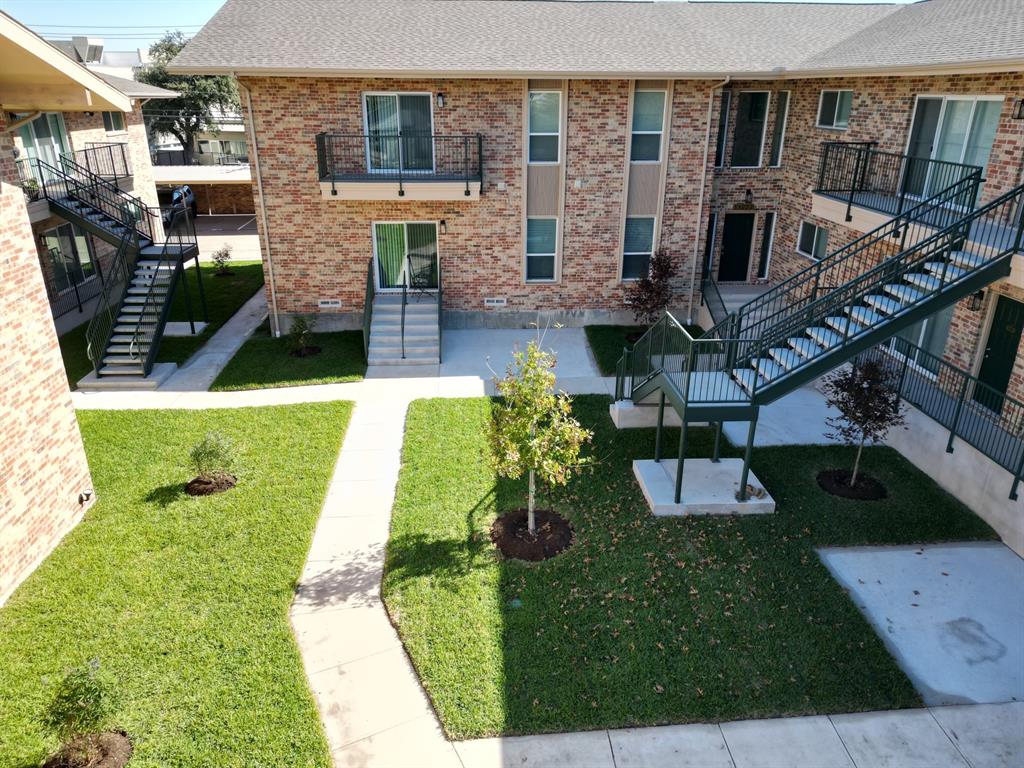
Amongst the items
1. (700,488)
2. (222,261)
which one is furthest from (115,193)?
(700,488)

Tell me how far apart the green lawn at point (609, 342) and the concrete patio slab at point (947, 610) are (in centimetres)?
720

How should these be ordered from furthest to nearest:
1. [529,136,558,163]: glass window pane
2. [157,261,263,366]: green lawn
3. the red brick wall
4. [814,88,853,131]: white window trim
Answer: [157,261,263,366]: green lawn
[529,136,558,163]: glass window pane
[814,88,853,131]: white window trim
the red brick wall

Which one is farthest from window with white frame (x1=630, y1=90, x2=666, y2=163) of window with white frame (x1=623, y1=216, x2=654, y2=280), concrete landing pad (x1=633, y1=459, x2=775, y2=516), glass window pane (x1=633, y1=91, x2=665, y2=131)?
concrete landing pad (x1=633, y1=459, x2=775, y2=516)

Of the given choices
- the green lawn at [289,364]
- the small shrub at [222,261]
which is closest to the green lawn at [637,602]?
the green lawn at [289,364]

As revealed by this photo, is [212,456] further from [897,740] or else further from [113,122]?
[113,122]

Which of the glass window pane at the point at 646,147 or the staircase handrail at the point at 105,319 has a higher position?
the glass window pane at the point at 646,147

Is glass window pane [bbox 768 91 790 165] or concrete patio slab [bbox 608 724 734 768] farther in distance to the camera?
glass window pane [bbox 768 91 790 165]

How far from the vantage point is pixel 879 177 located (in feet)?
47.8

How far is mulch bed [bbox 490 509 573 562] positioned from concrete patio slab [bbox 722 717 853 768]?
328 centimetres

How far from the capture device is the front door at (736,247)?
63.4 feet

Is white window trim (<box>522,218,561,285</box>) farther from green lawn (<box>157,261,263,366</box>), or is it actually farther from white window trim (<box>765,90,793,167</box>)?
green lawn (<box>157,261,263,366</box>)

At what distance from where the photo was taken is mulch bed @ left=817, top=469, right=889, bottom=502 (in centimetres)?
1100

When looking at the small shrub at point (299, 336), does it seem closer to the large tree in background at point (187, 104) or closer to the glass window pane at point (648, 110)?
the glass window pane at point (648, 110)

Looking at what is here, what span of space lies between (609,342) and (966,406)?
7843 mm
